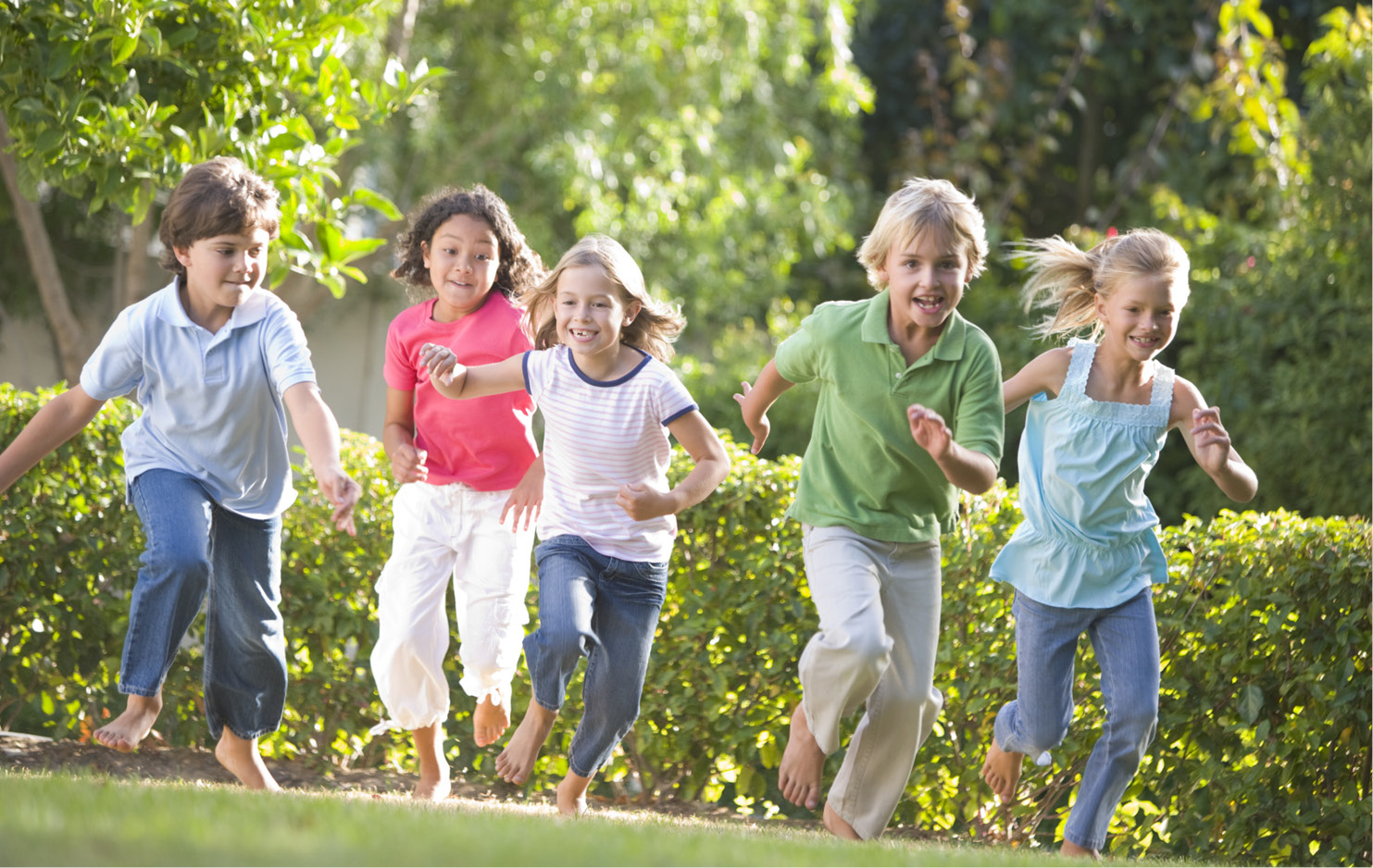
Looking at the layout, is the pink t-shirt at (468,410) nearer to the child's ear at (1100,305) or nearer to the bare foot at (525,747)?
the bare foot at (525,747)

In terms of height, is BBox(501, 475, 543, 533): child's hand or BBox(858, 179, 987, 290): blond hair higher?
BBox(858, 179, 987, 290): blond hair

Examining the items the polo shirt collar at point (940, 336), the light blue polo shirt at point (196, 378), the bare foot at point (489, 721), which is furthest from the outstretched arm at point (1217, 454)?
the light blue polo shirt at point (196, 378)

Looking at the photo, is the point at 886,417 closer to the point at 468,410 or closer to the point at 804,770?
the point at 804,770

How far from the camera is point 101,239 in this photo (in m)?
13.3

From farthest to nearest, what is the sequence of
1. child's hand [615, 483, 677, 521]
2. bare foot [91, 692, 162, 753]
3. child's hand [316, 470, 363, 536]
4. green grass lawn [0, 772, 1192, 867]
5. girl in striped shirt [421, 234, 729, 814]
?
girl in striped shirt [421, 234, 729, 814]
bare foot [91, 692, 162, 753]
child's hand [615, 483, 677, 521]
child's hand [316, 470, 363, 536]
green grass lawn [0, 772, 1192, 867]

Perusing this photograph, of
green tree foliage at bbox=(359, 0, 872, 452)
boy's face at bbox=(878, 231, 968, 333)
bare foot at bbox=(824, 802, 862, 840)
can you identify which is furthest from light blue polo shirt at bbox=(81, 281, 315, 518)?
green tree foliage at bbox=(359, 0, 872, 452)

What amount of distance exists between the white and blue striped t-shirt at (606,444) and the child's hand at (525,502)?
0.16m

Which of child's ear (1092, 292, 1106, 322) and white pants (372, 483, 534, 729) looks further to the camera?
white pants (372, 483, 534, 729)

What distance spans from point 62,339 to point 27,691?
16.3 feet

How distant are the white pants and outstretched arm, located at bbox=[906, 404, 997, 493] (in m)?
1.54

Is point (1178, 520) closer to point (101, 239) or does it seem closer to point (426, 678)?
point (426, 678)

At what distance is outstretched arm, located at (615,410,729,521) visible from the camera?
390 cm

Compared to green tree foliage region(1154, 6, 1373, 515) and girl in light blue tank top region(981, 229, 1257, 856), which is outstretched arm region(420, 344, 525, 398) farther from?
green tree foliage region(1154, 6, 1373, 515)

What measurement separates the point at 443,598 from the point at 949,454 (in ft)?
6.16
